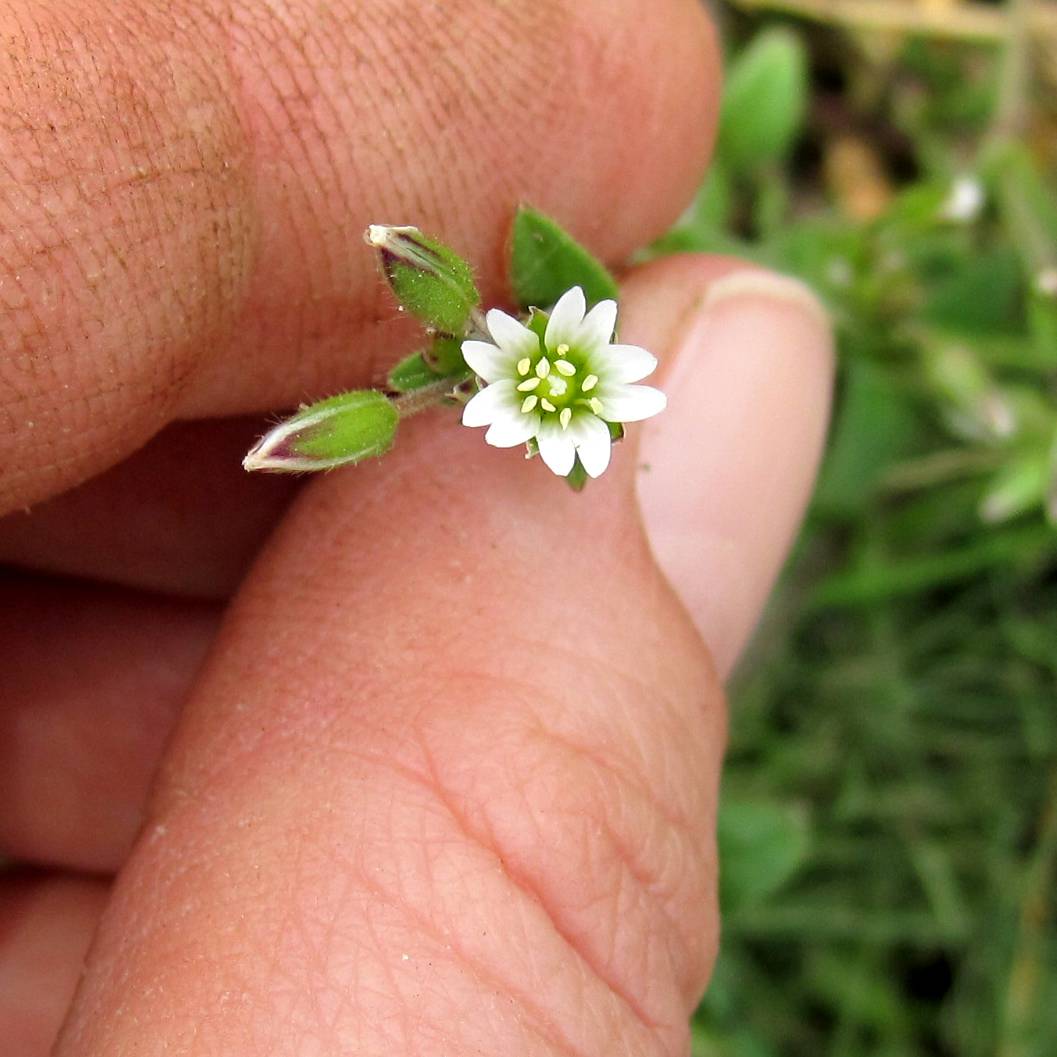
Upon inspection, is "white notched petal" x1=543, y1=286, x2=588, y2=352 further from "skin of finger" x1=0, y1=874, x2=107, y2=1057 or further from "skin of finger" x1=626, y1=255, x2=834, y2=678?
"skin of finger" x1=0, y1=874, x2=107, y2=1057

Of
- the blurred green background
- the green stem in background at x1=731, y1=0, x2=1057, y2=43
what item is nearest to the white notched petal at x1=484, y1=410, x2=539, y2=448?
the blurred green background

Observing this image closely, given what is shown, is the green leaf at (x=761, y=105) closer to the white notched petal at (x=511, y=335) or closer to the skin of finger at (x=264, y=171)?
the skin of finger at (x=264, y=171)

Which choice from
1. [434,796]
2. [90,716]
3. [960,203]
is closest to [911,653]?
[960,203]

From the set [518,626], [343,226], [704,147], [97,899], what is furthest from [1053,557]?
[97,899]

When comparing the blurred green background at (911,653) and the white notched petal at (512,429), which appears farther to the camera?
the blurred green background at (911,653)

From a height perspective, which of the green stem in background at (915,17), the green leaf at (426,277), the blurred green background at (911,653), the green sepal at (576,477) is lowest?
the blurred green background at (911,653)

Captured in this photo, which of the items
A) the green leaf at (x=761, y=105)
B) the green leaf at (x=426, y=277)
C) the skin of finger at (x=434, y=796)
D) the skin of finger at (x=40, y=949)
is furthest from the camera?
the green leaf at (x=761, y=105)

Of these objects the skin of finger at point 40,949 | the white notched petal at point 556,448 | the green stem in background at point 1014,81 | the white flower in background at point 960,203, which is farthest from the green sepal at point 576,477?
the green stem in background at point 1014,81
